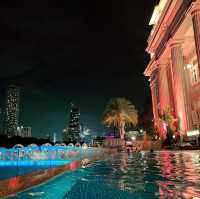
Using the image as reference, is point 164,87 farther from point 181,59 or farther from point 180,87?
point 180,87

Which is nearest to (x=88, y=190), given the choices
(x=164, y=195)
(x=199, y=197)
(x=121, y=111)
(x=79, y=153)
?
(x=164, y=195)

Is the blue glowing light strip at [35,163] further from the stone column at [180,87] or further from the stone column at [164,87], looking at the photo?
the stone column at [164,87]

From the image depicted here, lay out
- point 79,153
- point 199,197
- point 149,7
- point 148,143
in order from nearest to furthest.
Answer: point 199,197 < point 79,153 < point 148,143 < point 149,7

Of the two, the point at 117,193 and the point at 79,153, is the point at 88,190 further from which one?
the point at 79,153

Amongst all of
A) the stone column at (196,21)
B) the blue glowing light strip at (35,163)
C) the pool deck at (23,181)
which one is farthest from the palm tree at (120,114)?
the pool deck at (23,181)

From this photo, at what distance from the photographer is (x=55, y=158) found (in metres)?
18.6

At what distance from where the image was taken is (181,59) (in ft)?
134

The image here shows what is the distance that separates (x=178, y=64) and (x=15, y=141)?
93.2 feet

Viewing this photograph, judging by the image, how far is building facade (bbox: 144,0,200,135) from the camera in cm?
3608

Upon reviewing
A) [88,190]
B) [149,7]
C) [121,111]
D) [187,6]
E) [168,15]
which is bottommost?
[88,190]

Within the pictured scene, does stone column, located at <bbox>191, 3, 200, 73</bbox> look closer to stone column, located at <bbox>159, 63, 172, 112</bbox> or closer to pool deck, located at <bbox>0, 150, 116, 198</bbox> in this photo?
stone column, located at <bbox>159, 63, 172, 112</bbox>

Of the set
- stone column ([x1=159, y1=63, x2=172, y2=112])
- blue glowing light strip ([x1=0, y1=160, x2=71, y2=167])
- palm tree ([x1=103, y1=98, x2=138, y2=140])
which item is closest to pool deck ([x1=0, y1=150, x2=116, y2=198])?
blue glowing light strip ([x1=0, y1=160, x2=71, y2=167])

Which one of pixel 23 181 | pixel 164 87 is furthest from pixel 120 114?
pixel 23 181

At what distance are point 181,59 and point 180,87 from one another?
4.57m
